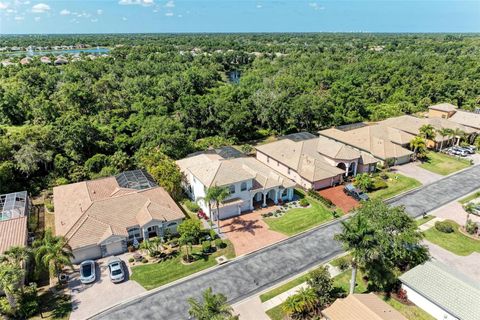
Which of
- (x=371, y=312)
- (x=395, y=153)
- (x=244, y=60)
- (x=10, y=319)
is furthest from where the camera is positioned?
(x=244, y=60)

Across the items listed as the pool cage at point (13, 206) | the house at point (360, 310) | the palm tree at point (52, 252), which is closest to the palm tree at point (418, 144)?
the house at point (360, 310)

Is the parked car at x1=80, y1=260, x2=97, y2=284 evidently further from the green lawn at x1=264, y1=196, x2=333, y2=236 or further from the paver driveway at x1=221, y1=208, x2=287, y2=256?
the green lawn at x1=264, y1=196, x2=333, y2=236

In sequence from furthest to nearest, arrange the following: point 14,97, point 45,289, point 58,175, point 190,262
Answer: point 14,97 → point 58,175 → point 190,262 → point 45,289

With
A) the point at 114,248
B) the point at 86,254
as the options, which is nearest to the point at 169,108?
the point at 114,248

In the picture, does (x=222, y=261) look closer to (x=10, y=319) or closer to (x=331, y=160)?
(x=10, y=319)

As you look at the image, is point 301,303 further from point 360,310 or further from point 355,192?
point 355,192

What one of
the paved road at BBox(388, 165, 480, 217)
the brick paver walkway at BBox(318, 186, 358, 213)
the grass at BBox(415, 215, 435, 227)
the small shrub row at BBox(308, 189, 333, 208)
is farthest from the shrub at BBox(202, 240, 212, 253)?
the paved road at BBox(388, 165, 480, 217)

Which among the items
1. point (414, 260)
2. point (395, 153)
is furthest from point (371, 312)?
point (395, 153)
